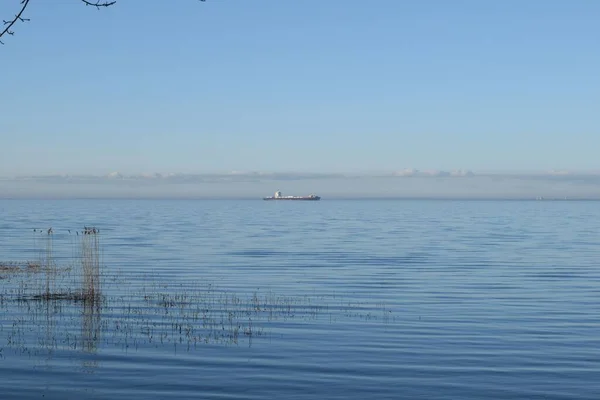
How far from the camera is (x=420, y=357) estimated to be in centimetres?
2017

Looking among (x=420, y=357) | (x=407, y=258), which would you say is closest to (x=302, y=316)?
(x=420, y=357)

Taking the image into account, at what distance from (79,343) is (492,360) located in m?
10.7

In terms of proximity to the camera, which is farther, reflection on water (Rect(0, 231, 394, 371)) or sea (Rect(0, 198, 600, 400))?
reflection on water (Rect(0, 231, 394, 371))

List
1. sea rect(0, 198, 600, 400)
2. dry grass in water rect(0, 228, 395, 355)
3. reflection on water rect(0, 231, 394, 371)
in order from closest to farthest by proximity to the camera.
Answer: sea rect(0, 198, 600, 400) → reflection on water rect(0, 231, 394, 371) → dry grass in water rect(0, 228, 395, 355)

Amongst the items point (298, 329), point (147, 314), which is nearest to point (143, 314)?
point (147, 314)

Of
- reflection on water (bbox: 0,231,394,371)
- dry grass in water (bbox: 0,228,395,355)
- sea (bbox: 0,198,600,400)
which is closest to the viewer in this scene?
sea (bbox: 0,198,600,400)

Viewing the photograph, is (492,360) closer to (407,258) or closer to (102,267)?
(102,267)

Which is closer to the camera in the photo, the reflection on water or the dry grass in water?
the reflection on water

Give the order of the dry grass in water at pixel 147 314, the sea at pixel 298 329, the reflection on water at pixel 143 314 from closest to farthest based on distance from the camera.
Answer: the sea at pixel 298 329 → the reflection on water at pixel 143 314 → the dry grass in water at pixel 147 314

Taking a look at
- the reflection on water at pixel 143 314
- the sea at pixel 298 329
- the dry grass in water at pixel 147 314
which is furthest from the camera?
the dry grass in water at pixel 147 314

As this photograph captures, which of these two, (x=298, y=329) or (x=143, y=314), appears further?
(x=143, y=314)

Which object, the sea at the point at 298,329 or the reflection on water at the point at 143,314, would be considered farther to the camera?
the reflection on water at the point at 143,314

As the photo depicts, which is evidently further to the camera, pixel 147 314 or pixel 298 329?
pixel 147 314

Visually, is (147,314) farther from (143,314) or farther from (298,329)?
(298,329)
